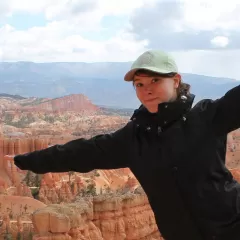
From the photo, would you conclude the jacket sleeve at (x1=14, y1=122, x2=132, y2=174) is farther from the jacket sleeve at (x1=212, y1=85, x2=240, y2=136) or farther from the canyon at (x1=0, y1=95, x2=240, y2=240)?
the jacket sleeve at (x1=212, y1=85, x2=240, y2=136)

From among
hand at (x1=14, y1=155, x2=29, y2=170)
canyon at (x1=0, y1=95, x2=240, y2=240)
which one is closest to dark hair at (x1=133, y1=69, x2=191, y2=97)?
hand at (x1=14, y1=155, x2=29, y2=170)

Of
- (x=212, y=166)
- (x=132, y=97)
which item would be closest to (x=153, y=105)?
(x=212, y=166)

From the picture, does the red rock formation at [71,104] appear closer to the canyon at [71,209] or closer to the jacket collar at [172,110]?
the canyon at [71,209]

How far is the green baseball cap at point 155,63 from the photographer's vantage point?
6.96ft

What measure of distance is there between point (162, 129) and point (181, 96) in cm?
16

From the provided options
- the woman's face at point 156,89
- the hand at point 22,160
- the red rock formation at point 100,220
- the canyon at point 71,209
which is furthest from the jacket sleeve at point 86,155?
the red rock formation at point 100,220

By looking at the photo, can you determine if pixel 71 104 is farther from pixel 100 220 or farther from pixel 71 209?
pixel 71 209

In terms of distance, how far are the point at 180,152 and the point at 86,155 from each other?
506mm

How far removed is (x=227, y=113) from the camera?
2.01 m

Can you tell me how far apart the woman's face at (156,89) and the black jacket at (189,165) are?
0.05m

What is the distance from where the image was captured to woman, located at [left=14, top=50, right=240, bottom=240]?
2.04 m

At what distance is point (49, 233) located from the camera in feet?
27.0

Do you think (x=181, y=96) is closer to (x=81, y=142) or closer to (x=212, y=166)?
(x=212, y=166)

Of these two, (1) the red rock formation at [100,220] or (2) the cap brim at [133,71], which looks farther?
(1) the red rock formation at [100,220]
